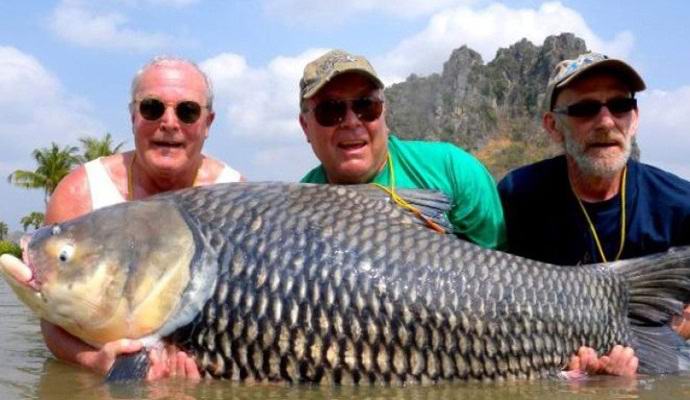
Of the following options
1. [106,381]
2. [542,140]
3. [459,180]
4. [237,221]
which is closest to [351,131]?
[459,180]

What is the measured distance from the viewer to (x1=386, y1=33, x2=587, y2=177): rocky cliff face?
292 ft

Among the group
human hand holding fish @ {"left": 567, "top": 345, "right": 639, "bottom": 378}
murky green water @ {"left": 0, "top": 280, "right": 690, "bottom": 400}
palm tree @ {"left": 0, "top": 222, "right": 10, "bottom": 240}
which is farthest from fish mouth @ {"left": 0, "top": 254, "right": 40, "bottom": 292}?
palm tree @ {"left": 0, "top": 222, "right": 10, "bottom": 240}

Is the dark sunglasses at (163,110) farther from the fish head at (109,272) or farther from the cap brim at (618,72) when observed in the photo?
the cap brim at (618,72)

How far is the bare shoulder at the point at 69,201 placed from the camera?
590cm

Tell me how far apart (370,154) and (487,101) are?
298 feet

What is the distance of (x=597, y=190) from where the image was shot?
604 centimetres

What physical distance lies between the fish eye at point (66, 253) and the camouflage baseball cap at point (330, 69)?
189 centimetres

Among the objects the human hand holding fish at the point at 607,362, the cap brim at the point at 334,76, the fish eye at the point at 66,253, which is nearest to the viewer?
the fish eye at the point at 66,253

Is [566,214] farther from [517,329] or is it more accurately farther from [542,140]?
[542,140]

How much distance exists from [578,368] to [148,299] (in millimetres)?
2223

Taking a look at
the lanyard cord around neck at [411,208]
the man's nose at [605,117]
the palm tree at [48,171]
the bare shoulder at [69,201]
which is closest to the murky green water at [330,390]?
the lanyard cord around neck at [411,208]

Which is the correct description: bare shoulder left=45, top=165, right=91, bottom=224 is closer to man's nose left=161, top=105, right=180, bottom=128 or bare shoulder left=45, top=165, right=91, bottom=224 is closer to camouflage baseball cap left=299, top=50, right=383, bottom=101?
man's nose left=161, top=105, right=180, bottom=128

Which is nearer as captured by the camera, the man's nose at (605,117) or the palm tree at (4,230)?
the man's nose at (605,117)

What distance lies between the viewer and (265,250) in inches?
171
